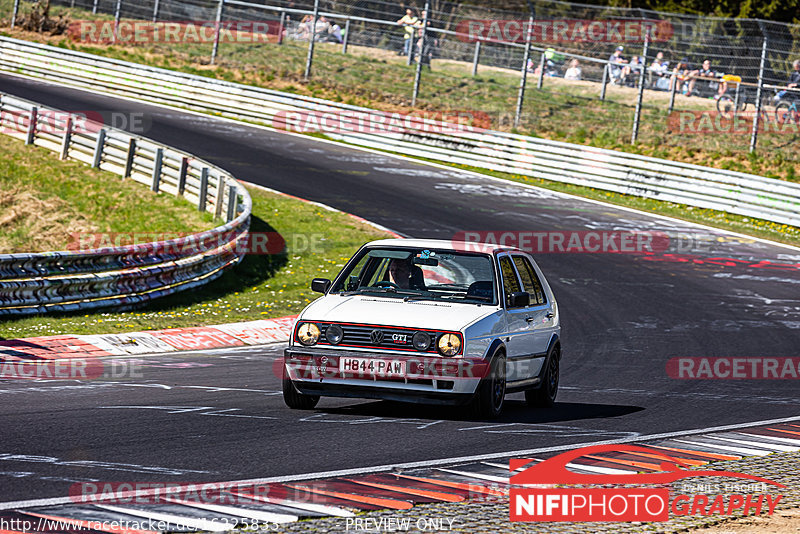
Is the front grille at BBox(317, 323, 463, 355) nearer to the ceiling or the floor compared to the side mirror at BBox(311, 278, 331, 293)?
nearer to the floor

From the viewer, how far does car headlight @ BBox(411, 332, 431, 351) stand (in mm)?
8453

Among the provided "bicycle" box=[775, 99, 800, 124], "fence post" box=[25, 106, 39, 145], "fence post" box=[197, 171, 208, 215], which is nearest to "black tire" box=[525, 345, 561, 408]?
"fence post" box=[197, 171, 208, 215]

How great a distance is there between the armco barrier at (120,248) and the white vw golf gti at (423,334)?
5.14 meters

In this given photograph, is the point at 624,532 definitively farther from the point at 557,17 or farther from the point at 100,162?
the point at 557,17

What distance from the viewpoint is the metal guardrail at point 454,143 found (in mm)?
26000

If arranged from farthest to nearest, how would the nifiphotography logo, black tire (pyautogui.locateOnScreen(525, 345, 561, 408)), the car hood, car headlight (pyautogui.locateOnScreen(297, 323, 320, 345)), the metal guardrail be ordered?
the metal guardrail, black tire (pyautogui.locateOnScreen(525, 345, 561, 408)), car headlight (pyautogui.locateOnScreen(297, 323, 320, 345)), the car hood, the nifiphotography logo

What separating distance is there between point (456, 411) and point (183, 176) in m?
14.2

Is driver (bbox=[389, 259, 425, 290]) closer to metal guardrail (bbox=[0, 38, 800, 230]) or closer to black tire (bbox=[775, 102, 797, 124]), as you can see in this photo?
metal guardrail (bbox=[0, 38, 800, 230])

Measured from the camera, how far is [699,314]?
16625 mm

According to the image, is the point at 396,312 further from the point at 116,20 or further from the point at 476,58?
the point at 116,20

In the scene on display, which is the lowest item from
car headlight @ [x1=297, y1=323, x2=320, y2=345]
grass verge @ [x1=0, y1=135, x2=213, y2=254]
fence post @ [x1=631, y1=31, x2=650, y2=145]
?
grass verge @ [x1=0, y1=135, x2=213, y2=254]

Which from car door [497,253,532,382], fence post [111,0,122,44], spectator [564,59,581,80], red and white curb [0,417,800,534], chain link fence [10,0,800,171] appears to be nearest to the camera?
red and white curb [0,417,800,534]

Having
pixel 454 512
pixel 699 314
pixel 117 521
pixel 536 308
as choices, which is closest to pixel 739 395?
pixel 536 308

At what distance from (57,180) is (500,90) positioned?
1592 centimetres
